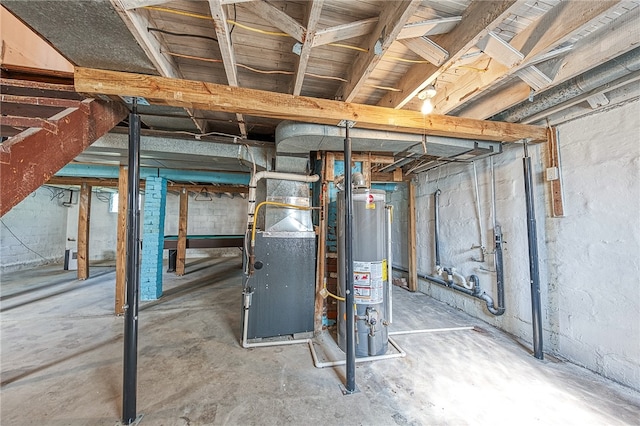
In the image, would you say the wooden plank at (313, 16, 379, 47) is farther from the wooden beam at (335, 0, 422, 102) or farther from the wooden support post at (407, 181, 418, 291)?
the wooden support post at (407, 181, 418, 291)

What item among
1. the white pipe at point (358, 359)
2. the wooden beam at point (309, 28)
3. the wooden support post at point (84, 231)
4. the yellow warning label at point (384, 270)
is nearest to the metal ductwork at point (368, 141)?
the wooden beam at point (309, 28)

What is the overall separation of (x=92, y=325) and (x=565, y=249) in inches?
199

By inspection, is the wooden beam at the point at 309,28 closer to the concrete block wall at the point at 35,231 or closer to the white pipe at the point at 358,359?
the white pipe at the point at 358,359

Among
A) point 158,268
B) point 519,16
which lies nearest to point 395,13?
point 519,16

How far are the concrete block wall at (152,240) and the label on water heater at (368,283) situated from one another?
132 inches

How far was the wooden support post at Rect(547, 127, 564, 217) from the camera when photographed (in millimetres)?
2230

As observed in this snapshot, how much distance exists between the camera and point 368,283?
7.41 feet

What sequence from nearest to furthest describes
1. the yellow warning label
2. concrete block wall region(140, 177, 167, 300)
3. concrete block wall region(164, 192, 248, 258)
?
the yellow warning label < concrete block wall region(140, 177, 167, 300) < concrete block wall region(164, 192, 248, 258)

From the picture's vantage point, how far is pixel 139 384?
6.08 feet

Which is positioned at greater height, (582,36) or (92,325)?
A: (582,36)

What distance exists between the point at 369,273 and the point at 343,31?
6.05 ft

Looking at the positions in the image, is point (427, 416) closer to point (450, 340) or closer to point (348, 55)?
point (450, 340)

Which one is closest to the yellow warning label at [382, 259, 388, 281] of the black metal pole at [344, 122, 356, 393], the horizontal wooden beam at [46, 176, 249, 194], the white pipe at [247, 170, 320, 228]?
the black metal pole at [344, 122, 356, 393]

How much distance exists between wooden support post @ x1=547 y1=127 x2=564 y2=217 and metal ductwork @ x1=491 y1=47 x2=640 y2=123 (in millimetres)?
302
